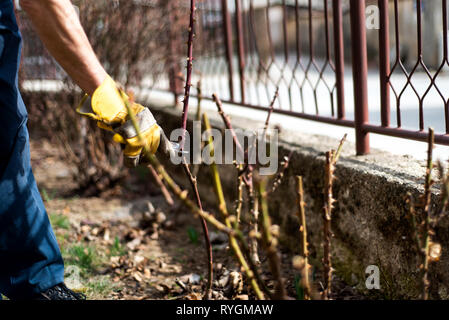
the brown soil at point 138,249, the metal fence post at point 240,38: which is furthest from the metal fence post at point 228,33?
the brown soil at point 138,249

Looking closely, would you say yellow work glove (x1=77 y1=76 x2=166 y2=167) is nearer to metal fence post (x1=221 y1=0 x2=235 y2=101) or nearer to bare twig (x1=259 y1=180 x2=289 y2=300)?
bare twig (x1=259 y1=180 x2=289 y2=300)

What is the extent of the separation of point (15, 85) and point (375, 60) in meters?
10.4

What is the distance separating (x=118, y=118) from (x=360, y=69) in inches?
45.8

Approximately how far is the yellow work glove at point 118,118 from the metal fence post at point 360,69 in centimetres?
104

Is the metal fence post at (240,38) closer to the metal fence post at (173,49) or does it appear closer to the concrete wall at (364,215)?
the metal fence post at (173,49)

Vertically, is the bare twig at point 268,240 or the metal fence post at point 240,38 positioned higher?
the metal fence post at point 240,38

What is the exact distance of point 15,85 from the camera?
1.76 metres

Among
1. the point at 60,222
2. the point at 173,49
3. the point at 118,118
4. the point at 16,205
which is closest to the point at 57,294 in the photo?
the point at 16,205

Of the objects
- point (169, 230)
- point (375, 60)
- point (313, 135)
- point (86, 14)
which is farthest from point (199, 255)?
point (375, 60)

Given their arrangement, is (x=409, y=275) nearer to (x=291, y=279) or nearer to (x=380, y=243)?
(x=380, y=243)

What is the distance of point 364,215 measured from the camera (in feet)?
6.79

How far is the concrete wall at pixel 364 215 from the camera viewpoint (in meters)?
1.84

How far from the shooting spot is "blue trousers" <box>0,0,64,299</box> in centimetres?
172

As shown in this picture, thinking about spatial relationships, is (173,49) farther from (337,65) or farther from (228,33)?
(337,65)
